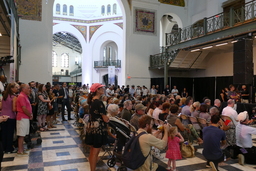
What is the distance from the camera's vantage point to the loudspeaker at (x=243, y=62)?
912 centimetres

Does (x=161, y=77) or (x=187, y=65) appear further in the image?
(x=161, y=77)

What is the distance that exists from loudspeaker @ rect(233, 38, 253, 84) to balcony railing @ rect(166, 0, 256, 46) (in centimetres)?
100

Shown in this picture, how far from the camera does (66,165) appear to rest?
4422 millimetres

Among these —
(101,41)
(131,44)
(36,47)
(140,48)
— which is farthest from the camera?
(101,41)

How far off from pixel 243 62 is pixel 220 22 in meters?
3.00

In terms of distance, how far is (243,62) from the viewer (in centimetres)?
923

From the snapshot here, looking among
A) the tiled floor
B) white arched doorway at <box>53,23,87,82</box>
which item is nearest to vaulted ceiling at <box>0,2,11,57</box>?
the tiled floor

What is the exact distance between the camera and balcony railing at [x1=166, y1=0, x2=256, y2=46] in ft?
32.5

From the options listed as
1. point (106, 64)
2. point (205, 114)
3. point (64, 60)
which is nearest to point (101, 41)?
point (106, 64)

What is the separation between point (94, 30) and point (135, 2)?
10.0 m

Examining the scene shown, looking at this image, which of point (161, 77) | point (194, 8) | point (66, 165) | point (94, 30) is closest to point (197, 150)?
point (66, 165)

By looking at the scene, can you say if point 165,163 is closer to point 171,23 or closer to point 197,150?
point 197,150

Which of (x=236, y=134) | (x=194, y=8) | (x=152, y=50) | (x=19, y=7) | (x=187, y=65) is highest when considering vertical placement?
(x=194, y=8)

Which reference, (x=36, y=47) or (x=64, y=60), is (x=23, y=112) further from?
(x=64, y=60)
